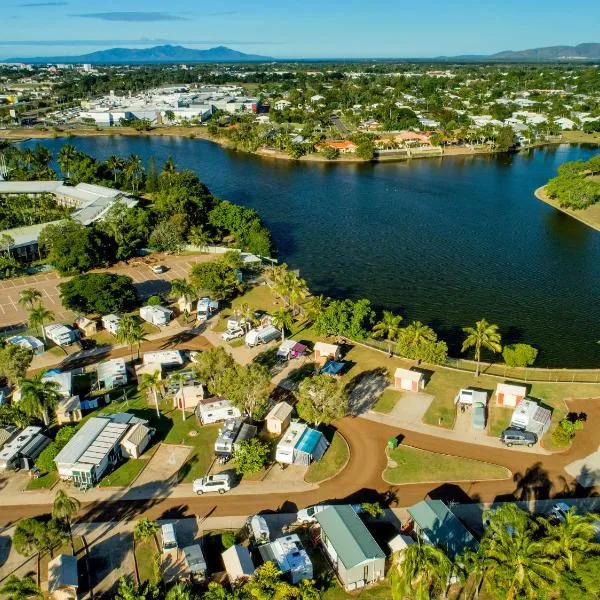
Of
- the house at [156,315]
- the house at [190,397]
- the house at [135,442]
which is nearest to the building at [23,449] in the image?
the house at [135,442]

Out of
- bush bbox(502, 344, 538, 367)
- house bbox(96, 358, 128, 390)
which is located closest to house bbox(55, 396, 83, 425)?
house bbox(96, 358, 128, 390)

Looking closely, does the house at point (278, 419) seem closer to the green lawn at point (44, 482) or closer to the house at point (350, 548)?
the house at point (350, 548)

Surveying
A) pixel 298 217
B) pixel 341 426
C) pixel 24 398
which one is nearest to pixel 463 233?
pixel 298 217

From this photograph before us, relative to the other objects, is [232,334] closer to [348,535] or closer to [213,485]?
[213,485]

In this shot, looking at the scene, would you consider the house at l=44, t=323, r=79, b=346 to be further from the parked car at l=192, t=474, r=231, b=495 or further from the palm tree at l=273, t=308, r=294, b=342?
the parked car at l=192, t=474, r=231, b=495

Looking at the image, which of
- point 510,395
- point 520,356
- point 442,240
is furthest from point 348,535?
point 442,240

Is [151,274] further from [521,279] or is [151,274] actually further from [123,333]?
[521,279]
